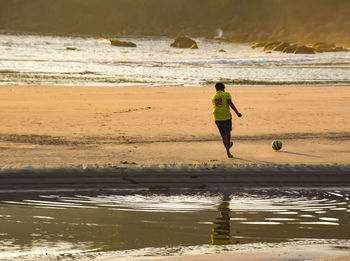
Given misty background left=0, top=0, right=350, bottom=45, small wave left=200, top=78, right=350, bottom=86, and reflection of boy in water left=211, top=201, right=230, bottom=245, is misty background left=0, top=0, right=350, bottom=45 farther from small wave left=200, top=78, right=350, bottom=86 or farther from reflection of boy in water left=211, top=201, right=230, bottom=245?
reflection of boy in water left=211, top=201, right=230, bottom=245

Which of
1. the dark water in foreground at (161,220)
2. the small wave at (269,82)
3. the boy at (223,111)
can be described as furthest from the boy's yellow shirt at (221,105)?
the small wave at (269,82)

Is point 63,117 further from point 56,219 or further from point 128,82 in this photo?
point 128,82

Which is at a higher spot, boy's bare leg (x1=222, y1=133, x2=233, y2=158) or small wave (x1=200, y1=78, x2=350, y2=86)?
small wave (x1=200, y1=78, x2=350, y2=86)

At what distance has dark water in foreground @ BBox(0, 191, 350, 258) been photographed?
734 centimetres

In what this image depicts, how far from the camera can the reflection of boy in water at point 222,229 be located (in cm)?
743

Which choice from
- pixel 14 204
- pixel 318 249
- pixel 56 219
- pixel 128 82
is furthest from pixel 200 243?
pixel 128 82

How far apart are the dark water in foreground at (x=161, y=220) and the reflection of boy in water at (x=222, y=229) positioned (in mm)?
11

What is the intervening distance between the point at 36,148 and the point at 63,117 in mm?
5352

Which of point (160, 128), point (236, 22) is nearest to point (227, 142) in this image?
point (160, 128)

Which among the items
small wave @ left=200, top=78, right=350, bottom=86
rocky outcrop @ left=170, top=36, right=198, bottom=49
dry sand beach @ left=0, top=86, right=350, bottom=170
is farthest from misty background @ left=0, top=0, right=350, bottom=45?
dry sand beach @ left=0, top=86, right=350, bottom=170

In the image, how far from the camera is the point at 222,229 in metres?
7.92

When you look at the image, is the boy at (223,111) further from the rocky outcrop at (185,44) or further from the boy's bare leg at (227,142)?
the rocky outcrop at (185,44)

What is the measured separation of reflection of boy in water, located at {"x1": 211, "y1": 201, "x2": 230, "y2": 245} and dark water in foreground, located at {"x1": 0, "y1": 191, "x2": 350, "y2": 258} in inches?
0.4

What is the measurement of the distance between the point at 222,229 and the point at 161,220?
750mm
